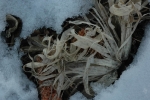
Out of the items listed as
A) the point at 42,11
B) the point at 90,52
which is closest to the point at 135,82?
A: the point at 90,52

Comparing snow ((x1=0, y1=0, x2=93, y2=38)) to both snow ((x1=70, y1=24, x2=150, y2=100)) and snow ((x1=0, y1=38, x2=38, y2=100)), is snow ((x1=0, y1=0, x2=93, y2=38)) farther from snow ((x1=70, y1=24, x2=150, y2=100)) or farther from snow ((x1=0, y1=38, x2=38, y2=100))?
snow ((x1=70, y1=24, x2=150, y2=100))

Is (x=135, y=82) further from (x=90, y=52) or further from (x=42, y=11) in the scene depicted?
(x=42, y=11)

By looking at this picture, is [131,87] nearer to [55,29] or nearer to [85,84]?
[85,84]

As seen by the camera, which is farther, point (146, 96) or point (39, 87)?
point (39, 87)

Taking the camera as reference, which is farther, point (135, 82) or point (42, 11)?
point (42, 11)

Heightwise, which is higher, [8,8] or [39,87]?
[8,8]

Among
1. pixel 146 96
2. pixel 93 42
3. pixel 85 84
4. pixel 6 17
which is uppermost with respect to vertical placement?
pixel 6 17

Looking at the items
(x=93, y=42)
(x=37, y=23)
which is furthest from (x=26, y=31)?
(x=93, y=42)
